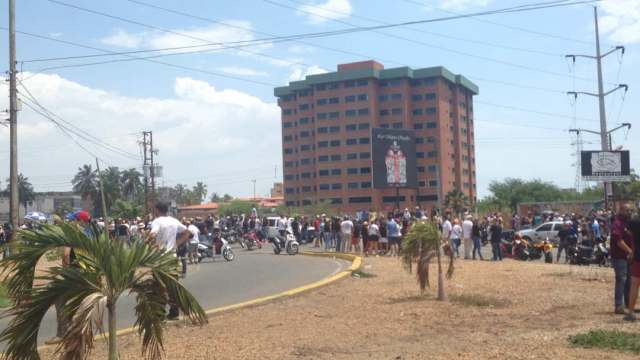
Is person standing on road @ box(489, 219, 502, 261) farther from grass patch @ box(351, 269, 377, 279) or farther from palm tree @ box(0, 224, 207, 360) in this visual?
palm tree @ box(0, 224, 207, 360)

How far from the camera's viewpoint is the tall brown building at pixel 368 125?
114 metres

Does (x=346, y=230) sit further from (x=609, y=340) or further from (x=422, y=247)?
(x=609, y=340)

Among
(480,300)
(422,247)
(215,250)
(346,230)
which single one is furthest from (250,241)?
(480,300)

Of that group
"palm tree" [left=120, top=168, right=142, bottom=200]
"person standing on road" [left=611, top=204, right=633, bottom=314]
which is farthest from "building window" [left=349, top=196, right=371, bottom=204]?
"person standing on road" [left=611, top=204, right=633, bottom=314]

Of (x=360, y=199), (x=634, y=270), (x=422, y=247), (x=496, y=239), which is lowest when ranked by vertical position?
(x=496, y=239)

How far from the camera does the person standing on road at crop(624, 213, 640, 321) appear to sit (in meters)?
9.66

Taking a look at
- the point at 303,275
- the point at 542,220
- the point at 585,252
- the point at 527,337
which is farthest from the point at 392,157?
the point at 527,337

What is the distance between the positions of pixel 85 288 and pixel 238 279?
12.7 m

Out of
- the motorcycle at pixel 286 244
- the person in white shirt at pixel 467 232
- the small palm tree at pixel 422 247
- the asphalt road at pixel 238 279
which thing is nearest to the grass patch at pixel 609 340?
the small palm tree at pixel 422 247

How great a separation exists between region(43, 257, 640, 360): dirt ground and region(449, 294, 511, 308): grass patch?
0.02 m

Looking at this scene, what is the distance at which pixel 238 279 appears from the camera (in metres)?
17.3

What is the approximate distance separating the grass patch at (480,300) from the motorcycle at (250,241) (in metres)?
20.9

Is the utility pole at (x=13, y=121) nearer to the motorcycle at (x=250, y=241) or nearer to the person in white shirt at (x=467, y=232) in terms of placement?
the motorcycle at (x=250, y=241)

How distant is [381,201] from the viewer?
4385 inches
